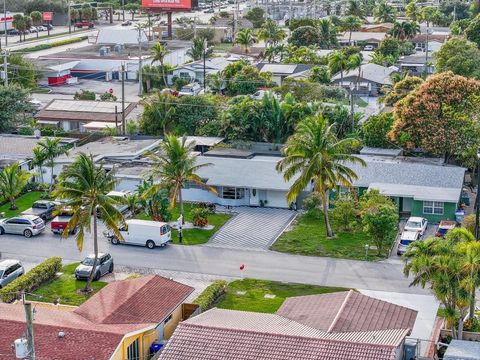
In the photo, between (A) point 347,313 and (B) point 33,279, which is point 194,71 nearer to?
(B) point 33,279

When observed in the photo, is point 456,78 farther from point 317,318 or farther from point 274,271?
point 317,318

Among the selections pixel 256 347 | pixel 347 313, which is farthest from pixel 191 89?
pixel 256 347

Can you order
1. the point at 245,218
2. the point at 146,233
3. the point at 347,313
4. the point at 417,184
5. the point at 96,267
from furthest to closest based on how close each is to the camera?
1. the point at 417,184
2. the point at 245,218
3. the point at 146,233
4. the point at 96,267
5. the point at 347,313

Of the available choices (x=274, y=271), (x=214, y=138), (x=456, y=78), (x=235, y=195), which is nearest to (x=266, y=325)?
(x=274, y=271)

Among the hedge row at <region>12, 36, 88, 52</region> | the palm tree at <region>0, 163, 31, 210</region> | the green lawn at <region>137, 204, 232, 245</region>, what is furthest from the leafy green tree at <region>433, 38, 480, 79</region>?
the hedge row at <region>12, 36, 88, 52</region>

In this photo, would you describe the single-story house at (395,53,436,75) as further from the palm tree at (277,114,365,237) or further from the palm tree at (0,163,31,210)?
the palm tree at (0,163,31,210)

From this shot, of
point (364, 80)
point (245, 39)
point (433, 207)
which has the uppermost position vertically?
point (245, 39)
